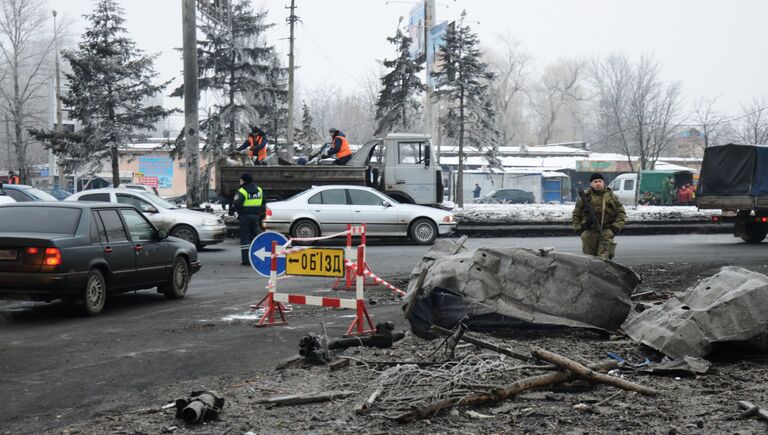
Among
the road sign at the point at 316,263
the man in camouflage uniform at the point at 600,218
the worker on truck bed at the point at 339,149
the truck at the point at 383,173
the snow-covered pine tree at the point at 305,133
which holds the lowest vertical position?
the road sign at the point at 316,263

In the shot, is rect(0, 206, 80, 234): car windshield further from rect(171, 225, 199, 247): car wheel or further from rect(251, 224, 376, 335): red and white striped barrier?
rect(171, 225, 199, 247): car wheel

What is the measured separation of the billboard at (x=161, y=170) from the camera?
62.1m

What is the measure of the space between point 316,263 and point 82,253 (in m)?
3.01

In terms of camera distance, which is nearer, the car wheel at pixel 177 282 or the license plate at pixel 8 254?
the license plate at pixel 8 254

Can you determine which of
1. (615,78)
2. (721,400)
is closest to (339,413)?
(721,400)

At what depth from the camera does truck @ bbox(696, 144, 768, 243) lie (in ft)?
68.5

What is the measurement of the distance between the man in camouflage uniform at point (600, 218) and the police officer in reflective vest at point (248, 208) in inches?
276

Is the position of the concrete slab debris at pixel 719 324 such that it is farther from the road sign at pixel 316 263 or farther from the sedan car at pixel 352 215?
the sedan car at pixel 352 215

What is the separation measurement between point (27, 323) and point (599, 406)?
7172mm

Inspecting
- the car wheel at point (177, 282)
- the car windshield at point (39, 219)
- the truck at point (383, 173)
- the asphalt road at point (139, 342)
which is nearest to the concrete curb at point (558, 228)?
the truck at point (383, 173)

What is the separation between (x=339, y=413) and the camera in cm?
541

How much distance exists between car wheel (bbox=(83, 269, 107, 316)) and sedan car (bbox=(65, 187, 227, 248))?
886 centimetres

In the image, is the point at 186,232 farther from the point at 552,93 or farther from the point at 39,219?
the point at 552,93

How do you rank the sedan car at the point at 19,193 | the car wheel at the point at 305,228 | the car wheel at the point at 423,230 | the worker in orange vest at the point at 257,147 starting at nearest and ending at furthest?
1. the car wheel at the point at 305,228
2. the car wheel at the point at 423,230
3. the sedan car at the point at 19,193
4. the worker in orange vest at the point at 257,147
